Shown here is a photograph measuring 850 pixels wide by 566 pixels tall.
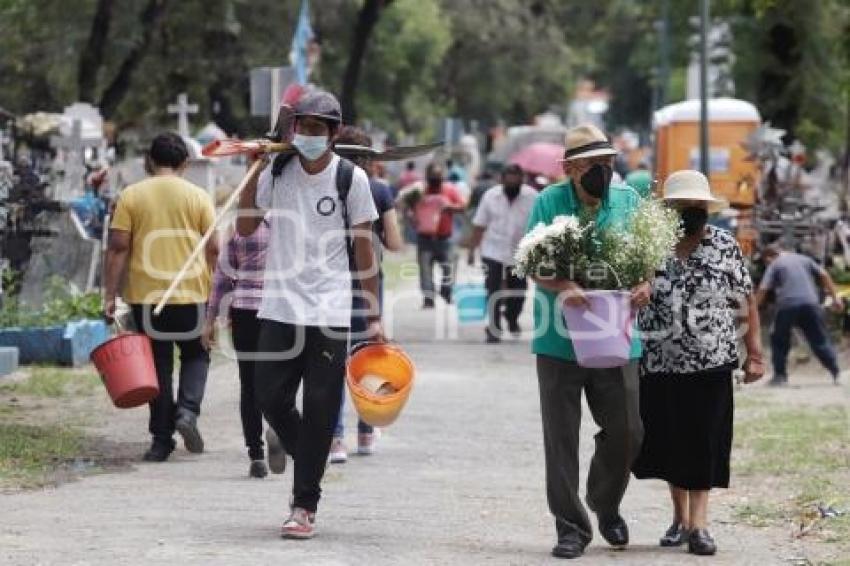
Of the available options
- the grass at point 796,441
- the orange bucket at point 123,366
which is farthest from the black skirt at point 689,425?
the grass at point 796,441

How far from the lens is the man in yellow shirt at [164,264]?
12164 millimetres

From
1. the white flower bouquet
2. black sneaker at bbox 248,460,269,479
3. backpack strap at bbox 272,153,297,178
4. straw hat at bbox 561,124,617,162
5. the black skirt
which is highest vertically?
straw hat at bbox 561,124,617,162

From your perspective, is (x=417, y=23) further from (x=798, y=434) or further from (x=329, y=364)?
(x=329, y=364)

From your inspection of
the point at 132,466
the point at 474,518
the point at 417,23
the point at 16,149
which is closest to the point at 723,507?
the point at 474,518

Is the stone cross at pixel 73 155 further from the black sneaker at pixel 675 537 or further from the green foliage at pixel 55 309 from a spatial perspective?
the black sneaker at pixel 675 537

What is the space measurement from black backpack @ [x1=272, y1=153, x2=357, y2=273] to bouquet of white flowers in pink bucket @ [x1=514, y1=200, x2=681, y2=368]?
82cm

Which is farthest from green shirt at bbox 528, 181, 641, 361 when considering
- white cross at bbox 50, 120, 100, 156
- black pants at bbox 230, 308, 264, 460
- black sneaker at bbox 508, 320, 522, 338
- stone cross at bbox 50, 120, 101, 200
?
white cross at bbox 50, 120, 100, 156

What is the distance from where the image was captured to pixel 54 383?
1603 cm

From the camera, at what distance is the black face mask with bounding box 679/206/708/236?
366 inches

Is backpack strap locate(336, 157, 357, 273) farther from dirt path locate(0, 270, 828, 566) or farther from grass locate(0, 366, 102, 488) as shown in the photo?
grass locate(0, 366, 102, 488)

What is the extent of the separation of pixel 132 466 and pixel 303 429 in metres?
2.88

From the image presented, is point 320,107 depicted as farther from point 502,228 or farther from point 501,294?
point 501,294

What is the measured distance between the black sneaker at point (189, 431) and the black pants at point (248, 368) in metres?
0.87

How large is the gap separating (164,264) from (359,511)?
2.55 m
